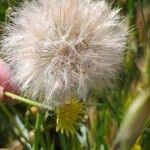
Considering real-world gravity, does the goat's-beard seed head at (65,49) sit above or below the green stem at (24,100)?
above

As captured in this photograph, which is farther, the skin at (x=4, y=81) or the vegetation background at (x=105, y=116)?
the vegetation background at (x=105, y=116)

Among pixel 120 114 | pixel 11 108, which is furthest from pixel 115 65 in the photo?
pixel 11 108

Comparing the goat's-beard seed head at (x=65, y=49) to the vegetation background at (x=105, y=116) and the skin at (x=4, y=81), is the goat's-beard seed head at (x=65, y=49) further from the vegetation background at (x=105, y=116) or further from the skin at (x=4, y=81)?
the vegetation background at (x=105, y=116)

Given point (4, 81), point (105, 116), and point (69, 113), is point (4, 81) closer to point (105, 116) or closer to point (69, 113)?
point (69, 113)

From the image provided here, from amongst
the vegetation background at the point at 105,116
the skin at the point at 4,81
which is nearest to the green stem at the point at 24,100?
the skin at the point at 4,81

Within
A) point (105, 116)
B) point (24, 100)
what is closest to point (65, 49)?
point (24, 100)

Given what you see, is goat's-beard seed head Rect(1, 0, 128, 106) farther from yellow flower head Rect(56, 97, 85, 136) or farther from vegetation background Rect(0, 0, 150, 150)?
A: vegetation background Rect(0, 0, 150, 150)
